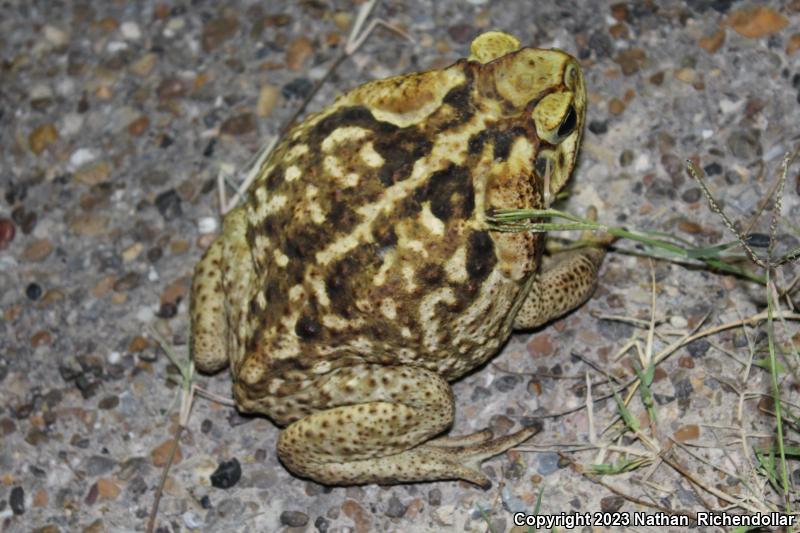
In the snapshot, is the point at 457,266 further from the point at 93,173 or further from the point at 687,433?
the point at 93,173

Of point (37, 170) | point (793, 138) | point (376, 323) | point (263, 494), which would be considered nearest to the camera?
point (376, 323)

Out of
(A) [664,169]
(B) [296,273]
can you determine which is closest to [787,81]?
(A) [664,169]

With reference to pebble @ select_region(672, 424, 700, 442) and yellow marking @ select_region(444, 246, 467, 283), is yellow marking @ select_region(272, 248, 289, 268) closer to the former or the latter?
yellow marking @ select_region(444, 246, 467, 283)

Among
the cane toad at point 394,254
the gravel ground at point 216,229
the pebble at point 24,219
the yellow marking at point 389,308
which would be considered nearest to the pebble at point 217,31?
the gravel ground at point 216,229

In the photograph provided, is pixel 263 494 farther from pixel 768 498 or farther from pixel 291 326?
pixel 768 498

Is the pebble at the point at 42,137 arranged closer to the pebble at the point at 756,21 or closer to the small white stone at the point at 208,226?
the small white stone at the point at 208,226
